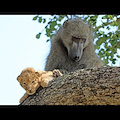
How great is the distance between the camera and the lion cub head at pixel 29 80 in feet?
12.8

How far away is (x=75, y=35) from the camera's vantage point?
6270mm

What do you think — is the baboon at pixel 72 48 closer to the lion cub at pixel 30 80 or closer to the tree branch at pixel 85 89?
the lion cub at pixel 30 80

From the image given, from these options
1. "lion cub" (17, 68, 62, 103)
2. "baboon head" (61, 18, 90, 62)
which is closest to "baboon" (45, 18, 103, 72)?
"baboon head" (61, 18, 90, 62)

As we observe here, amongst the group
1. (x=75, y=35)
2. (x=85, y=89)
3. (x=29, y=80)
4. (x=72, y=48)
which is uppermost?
(x=75, y=35)

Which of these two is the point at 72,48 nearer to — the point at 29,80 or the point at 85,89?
the point at 29,80

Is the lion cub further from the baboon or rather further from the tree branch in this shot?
the baboon

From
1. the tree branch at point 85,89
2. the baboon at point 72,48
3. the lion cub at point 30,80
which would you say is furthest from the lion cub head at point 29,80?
the baboon at point 72,48

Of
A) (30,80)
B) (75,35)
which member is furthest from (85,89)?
(75,35)

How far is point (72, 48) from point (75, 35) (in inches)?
15.8

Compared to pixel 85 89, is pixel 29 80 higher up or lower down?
higher up

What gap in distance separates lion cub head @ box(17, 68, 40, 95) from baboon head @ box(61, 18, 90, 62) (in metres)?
2.04

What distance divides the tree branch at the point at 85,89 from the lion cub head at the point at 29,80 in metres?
0.13
